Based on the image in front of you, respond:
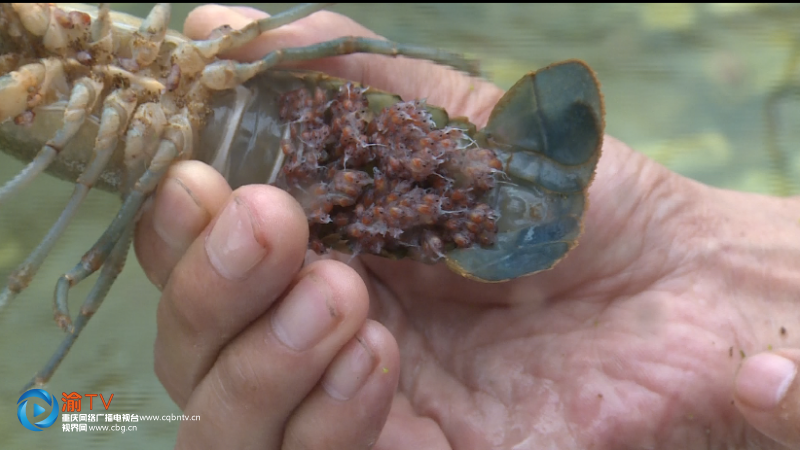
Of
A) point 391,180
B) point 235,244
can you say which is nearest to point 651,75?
point 391,180

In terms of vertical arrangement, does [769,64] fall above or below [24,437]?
above

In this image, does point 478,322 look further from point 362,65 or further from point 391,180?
point 362,65

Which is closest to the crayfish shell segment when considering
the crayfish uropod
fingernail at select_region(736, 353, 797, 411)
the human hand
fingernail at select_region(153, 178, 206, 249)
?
the crayfish uropod

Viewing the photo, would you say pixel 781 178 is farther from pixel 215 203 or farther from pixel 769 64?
pixel 215 203

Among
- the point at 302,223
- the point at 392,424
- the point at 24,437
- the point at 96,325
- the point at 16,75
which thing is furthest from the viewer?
the point at 96,325

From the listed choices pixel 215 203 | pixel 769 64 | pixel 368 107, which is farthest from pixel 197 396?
pixel 769 64

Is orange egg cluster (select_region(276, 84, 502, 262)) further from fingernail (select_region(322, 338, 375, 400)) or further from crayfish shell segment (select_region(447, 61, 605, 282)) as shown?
fingernail (select_region(322, 338, 375, 400))

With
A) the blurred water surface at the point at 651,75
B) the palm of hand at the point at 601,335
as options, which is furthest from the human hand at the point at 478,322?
the blurred water surface at the point at 651,75
